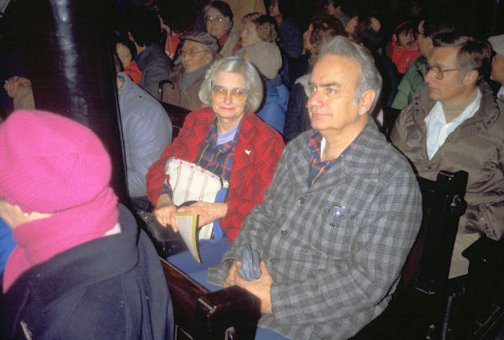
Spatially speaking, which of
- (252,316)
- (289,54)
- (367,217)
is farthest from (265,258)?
(289,54)

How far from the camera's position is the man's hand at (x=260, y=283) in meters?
1.87

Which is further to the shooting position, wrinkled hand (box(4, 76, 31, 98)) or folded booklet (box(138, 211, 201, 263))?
wrinkled hand (box(4, 76, 31, 98))

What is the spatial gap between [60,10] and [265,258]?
1586 millimetres

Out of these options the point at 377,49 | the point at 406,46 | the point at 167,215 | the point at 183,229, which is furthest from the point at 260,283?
the point at 406,46

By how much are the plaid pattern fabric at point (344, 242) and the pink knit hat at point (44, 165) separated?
1093 mm

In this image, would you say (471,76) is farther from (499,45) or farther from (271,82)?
(271,82)

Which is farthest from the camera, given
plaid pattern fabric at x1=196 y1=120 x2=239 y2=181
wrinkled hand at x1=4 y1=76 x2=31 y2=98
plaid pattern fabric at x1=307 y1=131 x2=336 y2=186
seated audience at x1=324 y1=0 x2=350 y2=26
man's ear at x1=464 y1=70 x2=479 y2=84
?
seated audience at x1=324 y1=0 x2=350 y2=26

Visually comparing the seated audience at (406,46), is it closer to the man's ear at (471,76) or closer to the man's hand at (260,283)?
the man's ear at (471,76)

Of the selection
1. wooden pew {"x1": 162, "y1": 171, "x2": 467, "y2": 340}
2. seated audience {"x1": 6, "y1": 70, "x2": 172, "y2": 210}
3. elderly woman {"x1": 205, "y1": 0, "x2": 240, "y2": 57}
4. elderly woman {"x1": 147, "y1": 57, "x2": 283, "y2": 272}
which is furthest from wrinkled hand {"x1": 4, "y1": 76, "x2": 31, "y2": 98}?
wooden pew {"x1": 162, "y1": 171, "x2": 467, "y2": 340}

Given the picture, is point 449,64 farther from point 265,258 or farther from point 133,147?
point 133,147

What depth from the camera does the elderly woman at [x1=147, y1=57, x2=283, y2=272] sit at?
2.59m

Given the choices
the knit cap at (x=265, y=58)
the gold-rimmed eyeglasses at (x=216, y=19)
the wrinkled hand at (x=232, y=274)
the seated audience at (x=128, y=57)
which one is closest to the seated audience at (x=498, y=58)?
the knit cap at (x=265, y=58)

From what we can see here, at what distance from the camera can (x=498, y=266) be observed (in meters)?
2.33

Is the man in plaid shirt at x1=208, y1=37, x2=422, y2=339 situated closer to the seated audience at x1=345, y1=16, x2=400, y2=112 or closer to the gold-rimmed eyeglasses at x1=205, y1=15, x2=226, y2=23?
the seated audience at x1=345, y1=16, x2=400, y2=112
